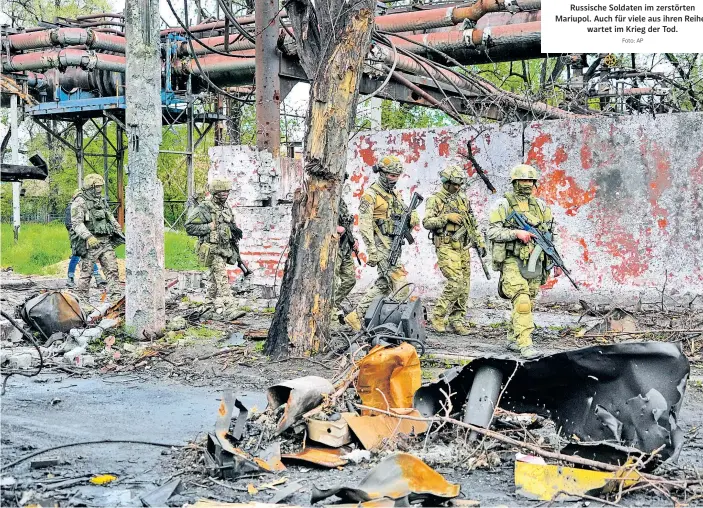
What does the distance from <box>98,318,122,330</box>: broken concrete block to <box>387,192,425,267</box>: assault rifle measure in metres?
2.98

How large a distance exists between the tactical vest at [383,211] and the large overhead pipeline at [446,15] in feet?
14.1

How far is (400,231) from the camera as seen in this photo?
28.4 feet

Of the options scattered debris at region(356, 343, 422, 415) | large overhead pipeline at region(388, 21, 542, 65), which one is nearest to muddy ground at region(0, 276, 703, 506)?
scattered debris at region(356, 343, 422, 415)

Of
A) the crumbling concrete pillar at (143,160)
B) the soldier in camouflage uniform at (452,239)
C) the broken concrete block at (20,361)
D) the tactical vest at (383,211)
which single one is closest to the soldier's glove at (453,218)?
the soldier in camouflage uniform at (452,239)

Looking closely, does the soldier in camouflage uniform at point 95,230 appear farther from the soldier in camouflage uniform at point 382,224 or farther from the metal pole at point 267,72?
the soldier in camouflage uniform at point 382,224

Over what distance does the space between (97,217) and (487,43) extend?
6.31m

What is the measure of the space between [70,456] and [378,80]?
8.97m

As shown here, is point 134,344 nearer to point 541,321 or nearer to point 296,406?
point 296,406

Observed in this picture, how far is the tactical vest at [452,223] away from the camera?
8711 mm

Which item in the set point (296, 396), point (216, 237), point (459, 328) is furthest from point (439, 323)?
point (296, 396)

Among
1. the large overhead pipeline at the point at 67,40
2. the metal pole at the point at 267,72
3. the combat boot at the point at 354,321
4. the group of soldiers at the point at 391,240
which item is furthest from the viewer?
the large overhead pipeline at the point at 67,40

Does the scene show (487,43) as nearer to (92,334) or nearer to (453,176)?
(453,176)

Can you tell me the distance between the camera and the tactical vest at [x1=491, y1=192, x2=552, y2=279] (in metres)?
7.25

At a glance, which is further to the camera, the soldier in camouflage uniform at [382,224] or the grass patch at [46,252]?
the grass patch at [46,252]
